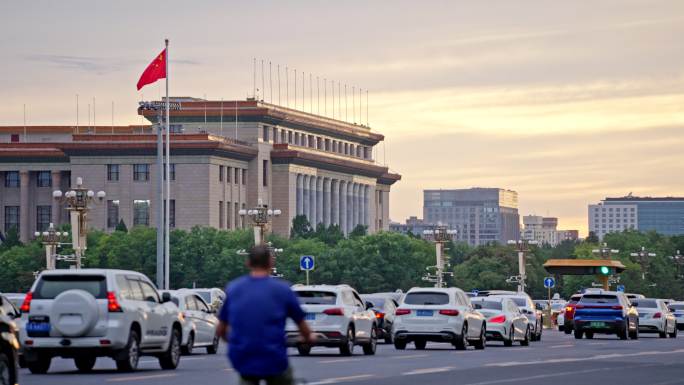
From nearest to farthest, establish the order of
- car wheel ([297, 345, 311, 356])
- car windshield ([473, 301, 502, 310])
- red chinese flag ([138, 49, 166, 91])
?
car wheel ([297, 345, 311, 356]) < car windshield ([473, 301, 502, 310]) < red chinese flag ([138, 49, 166, 91])

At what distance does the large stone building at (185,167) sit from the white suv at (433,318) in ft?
422

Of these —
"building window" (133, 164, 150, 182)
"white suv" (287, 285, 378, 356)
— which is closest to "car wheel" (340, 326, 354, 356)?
"white suv" (287, 285, 378, 356)

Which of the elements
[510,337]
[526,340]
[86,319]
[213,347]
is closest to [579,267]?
[526,340]

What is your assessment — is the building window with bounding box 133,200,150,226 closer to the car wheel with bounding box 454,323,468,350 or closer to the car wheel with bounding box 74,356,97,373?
the car wheel with bounding box 454,323,468,350

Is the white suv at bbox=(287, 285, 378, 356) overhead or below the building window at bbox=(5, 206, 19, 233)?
below

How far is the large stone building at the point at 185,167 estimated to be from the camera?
568 ft

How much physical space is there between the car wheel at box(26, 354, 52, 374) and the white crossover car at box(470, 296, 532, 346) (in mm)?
20611

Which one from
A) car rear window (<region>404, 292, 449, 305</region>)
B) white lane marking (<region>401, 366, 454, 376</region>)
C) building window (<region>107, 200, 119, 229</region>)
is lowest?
white lane marking (<region>401, 366, 454, 376</region>)

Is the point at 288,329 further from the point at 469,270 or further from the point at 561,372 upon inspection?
the point at 469,270

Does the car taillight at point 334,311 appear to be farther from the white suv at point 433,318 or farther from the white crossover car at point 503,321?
the white crossover car at point 503,321

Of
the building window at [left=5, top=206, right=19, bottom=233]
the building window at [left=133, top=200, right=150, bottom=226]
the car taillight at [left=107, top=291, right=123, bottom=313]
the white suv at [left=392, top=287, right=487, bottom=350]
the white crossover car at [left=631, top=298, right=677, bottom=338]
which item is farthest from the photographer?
the building window at [left=5, top=206, right=19, bottom=233]

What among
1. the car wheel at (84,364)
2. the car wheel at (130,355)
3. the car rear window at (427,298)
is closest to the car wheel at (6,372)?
the car wheel at (130,355)

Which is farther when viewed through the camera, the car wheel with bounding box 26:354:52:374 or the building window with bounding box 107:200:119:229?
the building window with bounding box 107:200:119:229

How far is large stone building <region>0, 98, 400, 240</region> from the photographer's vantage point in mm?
173250
